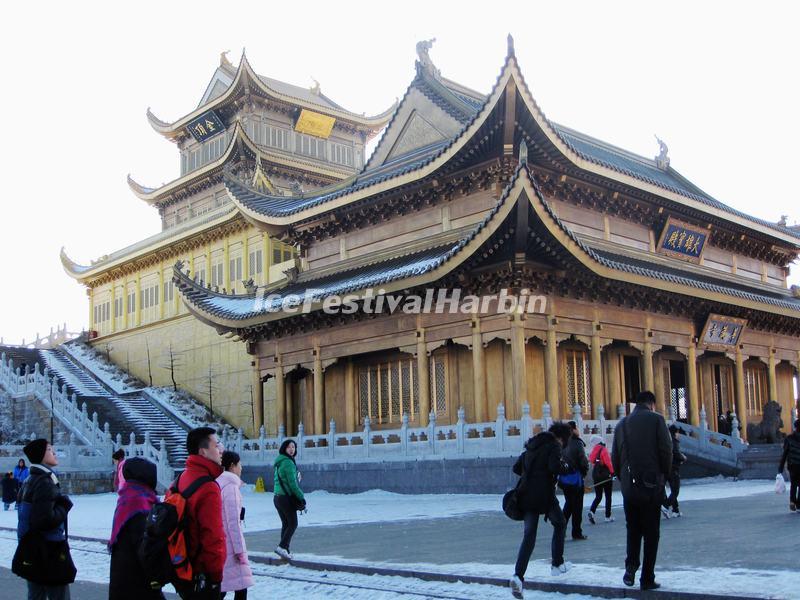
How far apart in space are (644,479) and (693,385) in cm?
1850

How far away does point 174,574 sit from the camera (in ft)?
17.3

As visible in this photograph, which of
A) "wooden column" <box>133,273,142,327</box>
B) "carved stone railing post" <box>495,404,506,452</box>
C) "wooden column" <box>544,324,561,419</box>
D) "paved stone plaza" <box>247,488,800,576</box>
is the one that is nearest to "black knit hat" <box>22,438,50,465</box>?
"paved stone plaza" <box>247,488,800,576</box>

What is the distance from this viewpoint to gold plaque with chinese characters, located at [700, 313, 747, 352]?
2555 cm

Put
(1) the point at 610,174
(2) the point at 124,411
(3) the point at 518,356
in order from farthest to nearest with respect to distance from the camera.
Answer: (2) the point at 124,411 → (1) the point at 610,174 → (3) the point at 518,356

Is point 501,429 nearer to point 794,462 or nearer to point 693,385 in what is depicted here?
point 794,462

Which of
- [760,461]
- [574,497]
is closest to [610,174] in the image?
[760,461]

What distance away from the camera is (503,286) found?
20.6m

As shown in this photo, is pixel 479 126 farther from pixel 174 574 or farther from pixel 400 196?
pixel 174 574

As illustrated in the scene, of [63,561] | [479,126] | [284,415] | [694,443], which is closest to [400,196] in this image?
[479,126]

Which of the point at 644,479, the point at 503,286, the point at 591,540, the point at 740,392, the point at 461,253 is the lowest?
the point at 591,540

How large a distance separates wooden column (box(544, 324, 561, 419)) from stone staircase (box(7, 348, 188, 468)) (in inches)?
498

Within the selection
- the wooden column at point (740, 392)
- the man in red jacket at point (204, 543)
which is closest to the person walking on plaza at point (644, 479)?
the man in red jacket at point (204, 543)

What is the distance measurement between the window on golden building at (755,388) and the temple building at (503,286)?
0.33 ft

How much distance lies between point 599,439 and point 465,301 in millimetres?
4324
